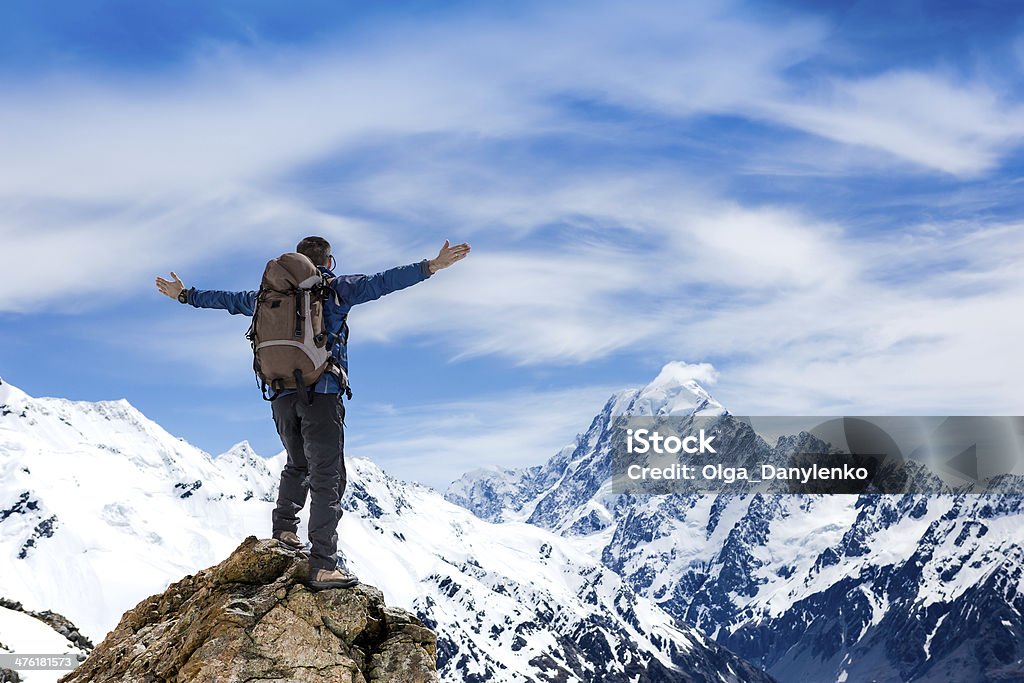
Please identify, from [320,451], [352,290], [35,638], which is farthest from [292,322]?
[35,638]

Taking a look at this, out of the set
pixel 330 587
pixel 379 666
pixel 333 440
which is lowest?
pixel 379 666

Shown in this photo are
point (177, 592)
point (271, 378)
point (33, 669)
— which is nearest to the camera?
point (271, 378)

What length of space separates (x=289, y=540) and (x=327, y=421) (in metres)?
2.34

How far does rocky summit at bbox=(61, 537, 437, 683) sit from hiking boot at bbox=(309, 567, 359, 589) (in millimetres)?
146

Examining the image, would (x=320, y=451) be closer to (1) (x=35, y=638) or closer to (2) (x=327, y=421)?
(2) (x=327, y=421)

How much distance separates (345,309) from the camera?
16125 millimetres

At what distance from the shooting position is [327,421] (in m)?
16.0

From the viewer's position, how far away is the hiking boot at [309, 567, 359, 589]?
15.9 meters

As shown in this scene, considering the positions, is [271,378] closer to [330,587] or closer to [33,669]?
[330,587]

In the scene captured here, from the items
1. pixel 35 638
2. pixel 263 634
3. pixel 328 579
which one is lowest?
pixel 263 634

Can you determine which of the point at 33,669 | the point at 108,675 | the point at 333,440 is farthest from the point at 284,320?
the point at 33,669

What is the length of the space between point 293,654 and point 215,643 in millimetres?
1116
